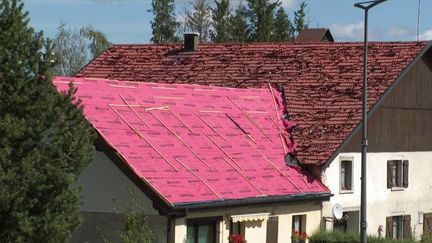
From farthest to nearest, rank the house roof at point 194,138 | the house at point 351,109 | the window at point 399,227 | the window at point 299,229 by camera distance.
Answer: the window at point 399,227, the house at point 351,109, the window at point 299,229, the house roof at point 194,138

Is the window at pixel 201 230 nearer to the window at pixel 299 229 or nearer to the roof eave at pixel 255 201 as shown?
the roof eave at pixel 255 201

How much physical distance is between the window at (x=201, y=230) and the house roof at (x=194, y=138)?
722 mm

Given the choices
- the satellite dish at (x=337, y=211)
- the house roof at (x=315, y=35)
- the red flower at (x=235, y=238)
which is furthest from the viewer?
the house roof at (x=315, y=35)

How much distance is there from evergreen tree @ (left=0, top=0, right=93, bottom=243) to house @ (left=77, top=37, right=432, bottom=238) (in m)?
14.8

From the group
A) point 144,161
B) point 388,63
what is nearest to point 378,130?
point 388,63

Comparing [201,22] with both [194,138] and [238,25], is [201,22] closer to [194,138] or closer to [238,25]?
[238,25]

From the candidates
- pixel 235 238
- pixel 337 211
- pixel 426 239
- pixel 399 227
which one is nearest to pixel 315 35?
pixel 399 227

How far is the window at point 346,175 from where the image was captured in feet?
115

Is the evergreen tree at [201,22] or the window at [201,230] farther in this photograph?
the evergreen tree at [201,22]

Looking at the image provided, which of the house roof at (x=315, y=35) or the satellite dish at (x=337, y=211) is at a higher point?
the house roof at (x=315, y=35)

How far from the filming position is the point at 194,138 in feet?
99.9

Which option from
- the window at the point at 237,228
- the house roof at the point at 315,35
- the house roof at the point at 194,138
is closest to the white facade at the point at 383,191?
the house roof at the point at 194,138

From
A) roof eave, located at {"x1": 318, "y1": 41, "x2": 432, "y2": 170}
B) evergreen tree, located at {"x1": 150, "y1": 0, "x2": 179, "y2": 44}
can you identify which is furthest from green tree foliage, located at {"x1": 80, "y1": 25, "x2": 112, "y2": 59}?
roof eave, located at {"x1": 318, "y1": 41, "x2": 432, "y2": 170}

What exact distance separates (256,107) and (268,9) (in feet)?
168
